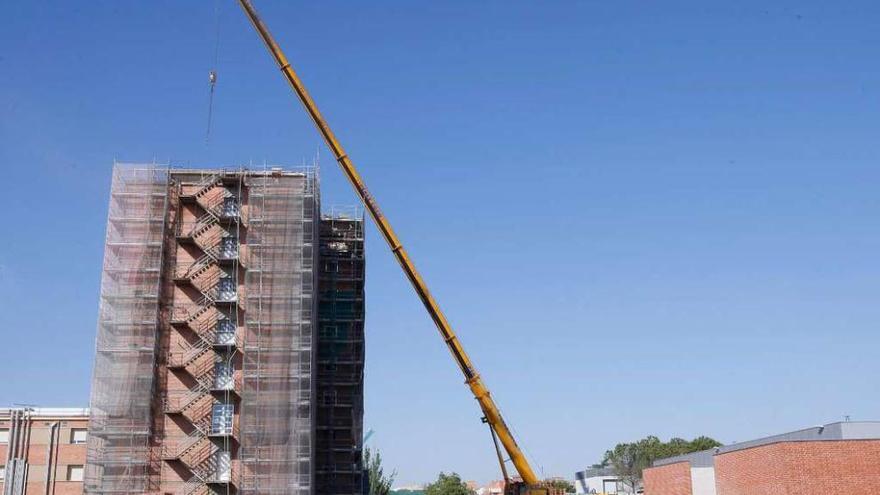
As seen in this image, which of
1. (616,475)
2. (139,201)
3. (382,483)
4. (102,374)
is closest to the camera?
(102,374)

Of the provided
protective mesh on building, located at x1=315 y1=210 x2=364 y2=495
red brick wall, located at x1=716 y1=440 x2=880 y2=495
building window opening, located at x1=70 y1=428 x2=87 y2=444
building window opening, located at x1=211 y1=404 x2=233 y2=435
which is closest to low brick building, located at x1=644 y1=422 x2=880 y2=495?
red brick wall, located at x1=716 y1=440 x2=880 y2=495

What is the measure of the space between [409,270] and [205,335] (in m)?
14.7

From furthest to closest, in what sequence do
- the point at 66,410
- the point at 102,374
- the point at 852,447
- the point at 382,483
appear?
the point at 382,483 → the point at 66,410 → the point at 102,374 → the point at 852,447

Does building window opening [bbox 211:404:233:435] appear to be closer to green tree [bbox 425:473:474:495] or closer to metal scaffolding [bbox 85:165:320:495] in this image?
metal scaffolding [bbox 85:165:320:495]

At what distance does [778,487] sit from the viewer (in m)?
54.1

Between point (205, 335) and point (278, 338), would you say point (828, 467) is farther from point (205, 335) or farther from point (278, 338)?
point (205, 335)

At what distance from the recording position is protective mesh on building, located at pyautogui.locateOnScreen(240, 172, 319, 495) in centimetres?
5678

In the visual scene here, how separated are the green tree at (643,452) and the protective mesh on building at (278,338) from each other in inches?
4683

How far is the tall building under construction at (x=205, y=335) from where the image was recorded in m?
56.4

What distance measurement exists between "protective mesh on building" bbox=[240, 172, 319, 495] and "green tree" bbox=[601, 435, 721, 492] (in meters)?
119

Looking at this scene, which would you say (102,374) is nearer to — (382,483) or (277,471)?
(277,471)

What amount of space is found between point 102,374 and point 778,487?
43.1 m

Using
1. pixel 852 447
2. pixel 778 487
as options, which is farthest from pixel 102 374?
pixel 852 447

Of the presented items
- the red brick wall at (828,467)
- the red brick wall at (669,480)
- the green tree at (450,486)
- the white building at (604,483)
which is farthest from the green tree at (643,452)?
the red brick wall at (828,467)
